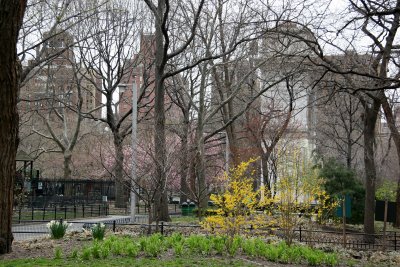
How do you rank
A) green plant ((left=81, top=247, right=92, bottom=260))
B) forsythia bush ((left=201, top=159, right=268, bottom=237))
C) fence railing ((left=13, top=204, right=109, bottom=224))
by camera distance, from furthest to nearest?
fence railing ((left=13, top=204, right=109, bottom=224))
forsythia bush ((left=201, top=159, right=268, bottom=237))
green plant ((left=81, top=247, right=92, bottom=260))

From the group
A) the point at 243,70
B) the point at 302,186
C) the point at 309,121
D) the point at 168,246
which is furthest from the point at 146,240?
the point at 309,121

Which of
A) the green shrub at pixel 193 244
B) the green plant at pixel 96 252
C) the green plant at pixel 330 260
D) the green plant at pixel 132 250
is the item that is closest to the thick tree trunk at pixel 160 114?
the green shrub at pixel 193 244

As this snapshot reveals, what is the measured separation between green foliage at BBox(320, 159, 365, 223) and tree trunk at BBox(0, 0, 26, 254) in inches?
636

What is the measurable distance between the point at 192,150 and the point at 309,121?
18.5 metres

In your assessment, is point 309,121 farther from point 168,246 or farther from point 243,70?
point 168,246

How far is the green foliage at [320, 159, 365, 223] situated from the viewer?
2358cm

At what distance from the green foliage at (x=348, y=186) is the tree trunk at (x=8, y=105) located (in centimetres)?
1615

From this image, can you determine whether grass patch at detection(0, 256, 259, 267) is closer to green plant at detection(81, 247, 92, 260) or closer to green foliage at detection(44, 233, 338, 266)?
green plant at detection(81, 247, 92, 260)

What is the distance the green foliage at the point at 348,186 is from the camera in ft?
77.4

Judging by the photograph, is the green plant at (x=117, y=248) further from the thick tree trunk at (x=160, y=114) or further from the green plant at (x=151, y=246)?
the thick tree trunk at (x=160, y=114)

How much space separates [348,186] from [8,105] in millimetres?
17200

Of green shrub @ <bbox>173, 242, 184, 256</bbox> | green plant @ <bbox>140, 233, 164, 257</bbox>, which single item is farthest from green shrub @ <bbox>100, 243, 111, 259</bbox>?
green shrub @ <bbox>173, 242, 184, 256</bbox>

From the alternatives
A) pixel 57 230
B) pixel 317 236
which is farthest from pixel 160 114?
pixel 57 230

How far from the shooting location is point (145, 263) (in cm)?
993
